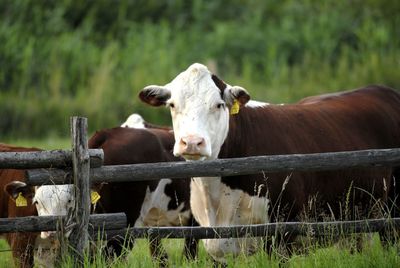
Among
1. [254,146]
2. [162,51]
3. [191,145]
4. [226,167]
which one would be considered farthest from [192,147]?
[162,51]

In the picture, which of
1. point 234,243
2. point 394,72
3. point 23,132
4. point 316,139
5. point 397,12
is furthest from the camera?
point 397,12

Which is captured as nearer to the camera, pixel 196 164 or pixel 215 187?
pixel 196 164

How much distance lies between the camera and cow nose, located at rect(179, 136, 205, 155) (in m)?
7.70

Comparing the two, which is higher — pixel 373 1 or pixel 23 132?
pixel 373 1

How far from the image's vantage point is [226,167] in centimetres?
751

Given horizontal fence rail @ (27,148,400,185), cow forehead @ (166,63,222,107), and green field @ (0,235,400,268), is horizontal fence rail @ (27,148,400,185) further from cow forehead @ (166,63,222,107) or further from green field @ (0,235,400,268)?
cow forehead @ (166,63,222,107)

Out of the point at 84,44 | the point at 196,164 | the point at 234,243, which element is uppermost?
the point at 84,44

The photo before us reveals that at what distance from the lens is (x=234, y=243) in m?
8.19

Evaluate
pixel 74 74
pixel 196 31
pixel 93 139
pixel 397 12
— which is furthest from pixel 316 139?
pixel 397 12

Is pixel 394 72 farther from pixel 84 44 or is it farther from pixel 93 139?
pixel 93 139

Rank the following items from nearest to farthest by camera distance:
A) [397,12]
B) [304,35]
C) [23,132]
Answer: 1. [23,132]
2. [304,35]
3. [397,12]

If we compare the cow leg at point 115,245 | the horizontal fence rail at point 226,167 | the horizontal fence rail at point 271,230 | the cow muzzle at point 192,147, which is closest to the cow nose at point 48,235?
the cow leg at point 115,245

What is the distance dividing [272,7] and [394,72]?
5.10m

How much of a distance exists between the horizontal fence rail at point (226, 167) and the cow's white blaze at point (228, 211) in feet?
2.38
